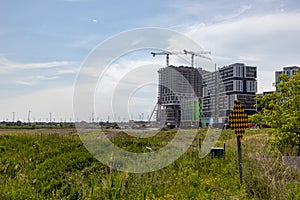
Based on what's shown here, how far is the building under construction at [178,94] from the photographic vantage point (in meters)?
9.88

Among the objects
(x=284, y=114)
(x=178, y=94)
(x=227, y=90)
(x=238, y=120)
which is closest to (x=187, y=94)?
(x=178, y=94)

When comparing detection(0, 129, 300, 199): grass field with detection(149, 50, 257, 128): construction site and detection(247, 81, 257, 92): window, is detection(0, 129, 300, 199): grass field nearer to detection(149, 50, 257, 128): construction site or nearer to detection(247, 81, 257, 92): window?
detection(149, 50, 257, 128): construction site

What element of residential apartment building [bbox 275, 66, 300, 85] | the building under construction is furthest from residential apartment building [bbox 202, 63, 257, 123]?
residential apartment building [bbox 275, 66, 300, 85]

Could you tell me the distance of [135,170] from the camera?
7.70 m

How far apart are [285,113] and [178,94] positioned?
3144mm

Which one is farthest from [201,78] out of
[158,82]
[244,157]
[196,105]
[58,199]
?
[58,199]

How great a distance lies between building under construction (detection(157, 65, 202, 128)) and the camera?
988cm

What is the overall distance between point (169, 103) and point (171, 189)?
4761mm

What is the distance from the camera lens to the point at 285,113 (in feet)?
28.2

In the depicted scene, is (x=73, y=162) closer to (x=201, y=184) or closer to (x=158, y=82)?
(x=158, y=82)

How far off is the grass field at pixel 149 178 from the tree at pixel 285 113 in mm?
434

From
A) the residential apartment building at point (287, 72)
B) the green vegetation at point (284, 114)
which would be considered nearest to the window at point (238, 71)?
the residential apartment building at point (287, 72)

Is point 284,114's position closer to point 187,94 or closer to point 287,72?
point 187,94

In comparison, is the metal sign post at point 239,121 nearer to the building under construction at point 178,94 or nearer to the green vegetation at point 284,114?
the green vegetation at point 284,114
